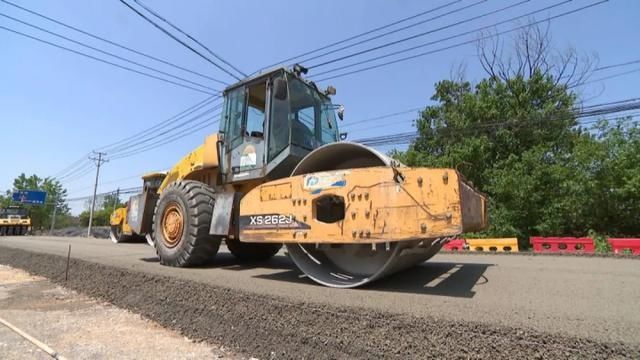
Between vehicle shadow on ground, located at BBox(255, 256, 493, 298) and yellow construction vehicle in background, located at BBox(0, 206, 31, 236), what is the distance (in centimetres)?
4071

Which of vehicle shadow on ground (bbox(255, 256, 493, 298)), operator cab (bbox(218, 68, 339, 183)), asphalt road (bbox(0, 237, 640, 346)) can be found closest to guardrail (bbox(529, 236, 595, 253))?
asphalt road (bbox(0, 237, 640, 346))

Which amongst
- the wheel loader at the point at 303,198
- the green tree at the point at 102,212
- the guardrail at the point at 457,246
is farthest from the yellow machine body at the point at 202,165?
the green tree at the point at 102,212

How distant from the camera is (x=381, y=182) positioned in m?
3.27

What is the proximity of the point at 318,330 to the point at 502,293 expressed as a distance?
157cm

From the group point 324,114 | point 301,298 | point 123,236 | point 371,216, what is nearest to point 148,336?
point 301,298

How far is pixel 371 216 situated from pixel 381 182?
0.31 m

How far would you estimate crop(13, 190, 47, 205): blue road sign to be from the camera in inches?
1903

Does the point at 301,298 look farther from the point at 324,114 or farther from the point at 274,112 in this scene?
the point at 324,114

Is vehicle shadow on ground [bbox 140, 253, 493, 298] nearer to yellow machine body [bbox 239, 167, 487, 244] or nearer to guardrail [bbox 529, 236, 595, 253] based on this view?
yellow machine body [bbox 239, 167, 487, 244]

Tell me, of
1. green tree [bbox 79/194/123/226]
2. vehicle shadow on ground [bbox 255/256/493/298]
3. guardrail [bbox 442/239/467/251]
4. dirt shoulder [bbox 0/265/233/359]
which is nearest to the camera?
dirt shoulder [bbox 0/265/233/359]

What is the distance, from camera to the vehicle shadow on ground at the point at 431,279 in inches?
130

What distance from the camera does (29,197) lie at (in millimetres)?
49031

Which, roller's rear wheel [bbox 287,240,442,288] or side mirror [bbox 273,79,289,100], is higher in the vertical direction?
side mirror [bbox 273,79,289,100]

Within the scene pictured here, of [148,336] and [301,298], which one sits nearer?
[301,298]
